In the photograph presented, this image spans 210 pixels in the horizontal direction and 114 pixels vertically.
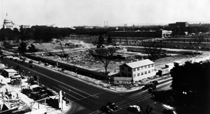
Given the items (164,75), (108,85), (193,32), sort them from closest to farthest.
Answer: (108,85) → (164,75) → (193,32)

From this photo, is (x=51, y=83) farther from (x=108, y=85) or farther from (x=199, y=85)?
(x=199, y=85)

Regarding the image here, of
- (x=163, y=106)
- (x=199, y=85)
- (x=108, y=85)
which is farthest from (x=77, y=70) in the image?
(x=199, y=85)

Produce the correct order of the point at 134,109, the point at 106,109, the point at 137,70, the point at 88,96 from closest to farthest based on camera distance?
1. the point at 134,109
2. the point at 106,109
3. the point at 88,96
4. the point at 137,70

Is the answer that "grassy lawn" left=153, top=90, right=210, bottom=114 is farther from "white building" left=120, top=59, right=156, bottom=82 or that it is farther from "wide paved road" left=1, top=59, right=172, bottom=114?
"white building" left=120, top=59, right=156, bottom=82

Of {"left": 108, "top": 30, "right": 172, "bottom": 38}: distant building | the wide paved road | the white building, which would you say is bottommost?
the wide paved road

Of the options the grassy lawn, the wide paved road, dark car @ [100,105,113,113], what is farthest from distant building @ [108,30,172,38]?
dark car @ [100,105,113,113]

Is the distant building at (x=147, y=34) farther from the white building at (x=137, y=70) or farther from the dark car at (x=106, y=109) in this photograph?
the dark car at (x=106, y=109)

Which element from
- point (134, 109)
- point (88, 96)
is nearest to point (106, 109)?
point (134, 109)

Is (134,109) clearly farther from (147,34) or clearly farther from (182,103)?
(147,34)
